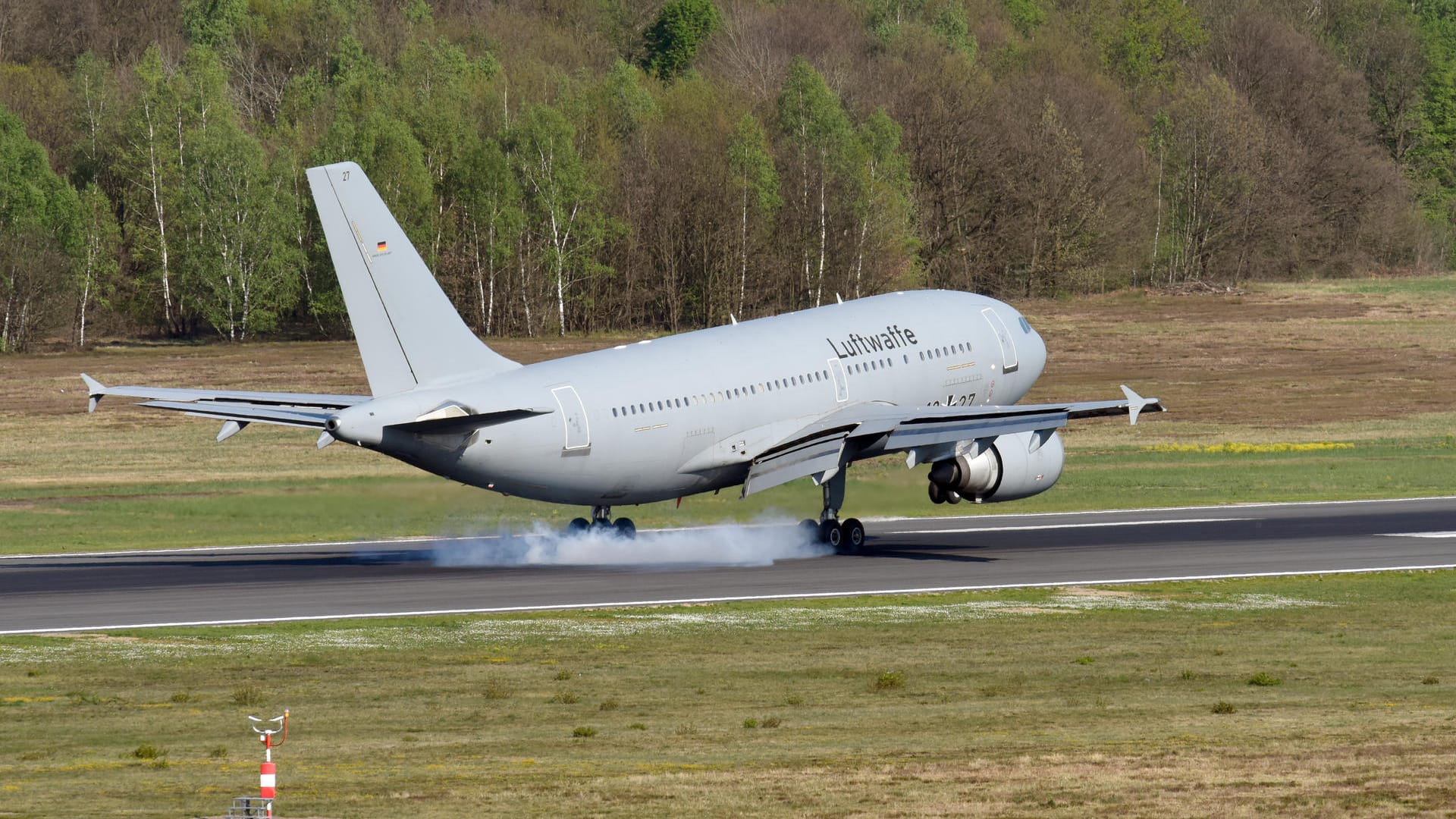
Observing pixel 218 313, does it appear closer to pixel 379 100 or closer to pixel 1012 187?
pixel 379 100

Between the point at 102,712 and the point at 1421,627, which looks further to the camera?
the point at 1421,627

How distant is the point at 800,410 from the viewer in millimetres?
46344

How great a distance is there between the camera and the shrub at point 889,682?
27750 millimetres

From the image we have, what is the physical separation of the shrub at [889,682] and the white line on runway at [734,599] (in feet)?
32.6

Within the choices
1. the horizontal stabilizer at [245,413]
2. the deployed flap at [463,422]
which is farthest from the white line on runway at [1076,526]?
the horizontal stabilizer at [245,413]

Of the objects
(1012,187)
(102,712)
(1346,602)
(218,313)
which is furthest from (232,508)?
(1012,187)

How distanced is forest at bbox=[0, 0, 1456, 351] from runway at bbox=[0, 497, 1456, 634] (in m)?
77.4

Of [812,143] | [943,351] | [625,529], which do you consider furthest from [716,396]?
[812,143]

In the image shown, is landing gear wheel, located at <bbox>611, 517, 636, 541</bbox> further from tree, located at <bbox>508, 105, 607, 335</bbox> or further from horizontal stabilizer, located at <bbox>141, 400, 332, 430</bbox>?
tree, located at <bbox>508, 105, 607, 335</bbox>

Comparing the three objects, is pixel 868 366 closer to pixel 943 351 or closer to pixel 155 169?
pixel 943 351

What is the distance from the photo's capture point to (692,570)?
4341 centimetres

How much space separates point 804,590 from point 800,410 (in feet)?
24.8

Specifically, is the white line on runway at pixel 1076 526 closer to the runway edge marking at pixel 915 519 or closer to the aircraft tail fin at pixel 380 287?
the runway edge marking at pixel 915 519

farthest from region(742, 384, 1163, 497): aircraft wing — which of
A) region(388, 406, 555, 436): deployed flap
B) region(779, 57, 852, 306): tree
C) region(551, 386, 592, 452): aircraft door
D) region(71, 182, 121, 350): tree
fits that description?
region(71, 182, 121, 350): tree
